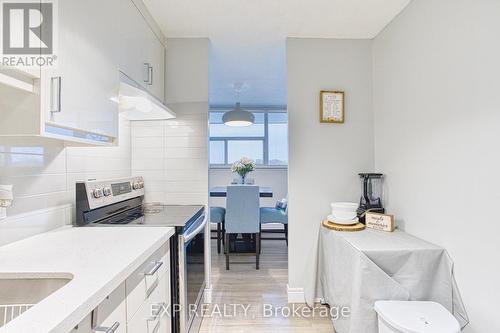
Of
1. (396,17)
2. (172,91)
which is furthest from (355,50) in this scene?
(172,91)

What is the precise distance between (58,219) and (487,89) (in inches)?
89.5

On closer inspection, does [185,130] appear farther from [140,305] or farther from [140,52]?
[140,305]

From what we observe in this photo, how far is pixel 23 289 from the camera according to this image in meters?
0.81

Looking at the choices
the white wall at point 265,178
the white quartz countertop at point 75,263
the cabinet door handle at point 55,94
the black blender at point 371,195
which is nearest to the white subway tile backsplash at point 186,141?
the white quartz countertop at point 75,263

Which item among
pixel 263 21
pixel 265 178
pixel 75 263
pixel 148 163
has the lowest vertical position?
pixel 75 263

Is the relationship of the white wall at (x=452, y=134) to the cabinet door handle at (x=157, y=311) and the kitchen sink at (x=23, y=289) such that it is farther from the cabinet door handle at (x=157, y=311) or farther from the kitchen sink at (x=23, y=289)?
the kitchen sink at (x=23, y=289)

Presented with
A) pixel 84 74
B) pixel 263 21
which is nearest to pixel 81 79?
pixel 84 74

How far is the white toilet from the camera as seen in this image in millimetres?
1198

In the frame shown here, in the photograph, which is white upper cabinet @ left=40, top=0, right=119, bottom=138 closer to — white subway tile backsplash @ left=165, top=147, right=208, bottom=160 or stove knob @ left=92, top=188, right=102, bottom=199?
stove knob @ left=92, top=188, right=102, bottom=199

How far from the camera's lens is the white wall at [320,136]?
90.6 inches

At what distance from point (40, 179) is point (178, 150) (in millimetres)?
1115

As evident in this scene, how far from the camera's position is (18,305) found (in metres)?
0.81

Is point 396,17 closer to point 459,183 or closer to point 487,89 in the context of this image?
point 487,89

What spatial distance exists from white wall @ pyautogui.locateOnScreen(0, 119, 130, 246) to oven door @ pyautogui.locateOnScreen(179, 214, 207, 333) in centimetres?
67
